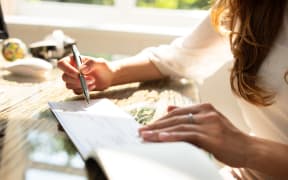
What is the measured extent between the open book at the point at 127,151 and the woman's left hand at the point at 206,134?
0.03 metres

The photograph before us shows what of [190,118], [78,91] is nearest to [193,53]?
[78,91]

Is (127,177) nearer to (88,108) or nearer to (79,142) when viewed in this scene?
(79,142)

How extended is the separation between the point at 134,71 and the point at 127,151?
54cm

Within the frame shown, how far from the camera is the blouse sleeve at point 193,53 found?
1.17 m

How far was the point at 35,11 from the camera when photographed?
82.6 inches

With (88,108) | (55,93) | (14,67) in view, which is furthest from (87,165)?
(14,67)

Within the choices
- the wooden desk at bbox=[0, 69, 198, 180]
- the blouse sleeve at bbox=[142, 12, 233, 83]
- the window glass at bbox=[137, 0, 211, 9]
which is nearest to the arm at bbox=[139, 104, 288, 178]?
the wooden desk at bbox=[0, 69, 198, 180]

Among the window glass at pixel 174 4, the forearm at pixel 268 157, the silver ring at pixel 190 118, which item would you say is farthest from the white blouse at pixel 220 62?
the window glass at pixel 174 4

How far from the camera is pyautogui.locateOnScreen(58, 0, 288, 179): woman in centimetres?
73

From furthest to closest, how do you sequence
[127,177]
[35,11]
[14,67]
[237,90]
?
[35,11] → [14,67] → [237,90] → [127,177]

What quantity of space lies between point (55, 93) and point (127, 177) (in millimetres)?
503

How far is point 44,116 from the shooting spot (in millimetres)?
856

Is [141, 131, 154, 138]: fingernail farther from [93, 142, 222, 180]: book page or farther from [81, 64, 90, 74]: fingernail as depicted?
[81, 64, 90, 74]: fingernail

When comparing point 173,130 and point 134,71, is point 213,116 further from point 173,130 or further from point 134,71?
point 134,71
